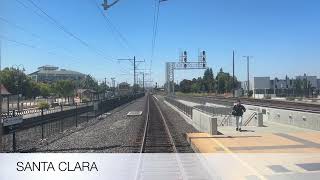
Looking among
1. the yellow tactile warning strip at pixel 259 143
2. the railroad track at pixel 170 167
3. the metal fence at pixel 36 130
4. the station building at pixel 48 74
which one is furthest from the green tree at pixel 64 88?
the railroad track at pixel 170 167

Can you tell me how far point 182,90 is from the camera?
189m

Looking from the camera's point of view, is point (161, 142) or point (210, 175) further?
point (161, 142)

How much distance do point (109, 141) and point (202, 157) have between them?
791 cm

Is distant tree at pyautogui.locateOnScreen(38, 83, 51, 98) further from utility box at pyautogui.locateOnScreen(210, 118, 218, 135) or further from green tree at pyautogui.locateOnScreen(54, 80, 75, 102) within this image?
utility box at pyautogui.locateOnScreen(210, 118, 218, 135)

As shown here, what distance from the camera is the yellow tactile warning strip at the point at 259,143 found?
1523 cm

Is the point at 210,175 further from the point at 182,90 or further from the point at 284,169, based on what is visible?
the point at 182,90

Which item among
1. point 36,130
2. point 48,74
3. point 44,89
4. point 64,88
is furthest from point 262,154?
point 48,74

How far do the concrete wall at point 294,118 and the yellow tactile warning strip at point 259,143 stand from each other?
2280 mm

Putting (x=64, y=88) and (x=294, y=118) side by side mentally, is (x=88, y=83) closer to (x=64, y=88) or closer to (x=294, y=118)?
(x=64, y=88)

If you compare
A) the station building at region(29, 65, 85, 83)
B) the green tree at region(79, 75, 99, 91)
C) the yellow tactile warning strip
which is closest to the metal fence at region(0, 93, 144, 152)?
the yellow tactile warning strip

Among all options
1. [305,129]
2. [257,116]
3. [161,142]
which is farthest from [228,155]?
[257,116]

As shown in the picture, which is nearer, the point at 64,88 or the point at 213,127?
the point at 213,127

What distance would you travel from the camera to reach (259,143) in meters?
16.9

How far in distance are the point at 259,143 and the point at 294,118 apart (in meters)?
8.06
